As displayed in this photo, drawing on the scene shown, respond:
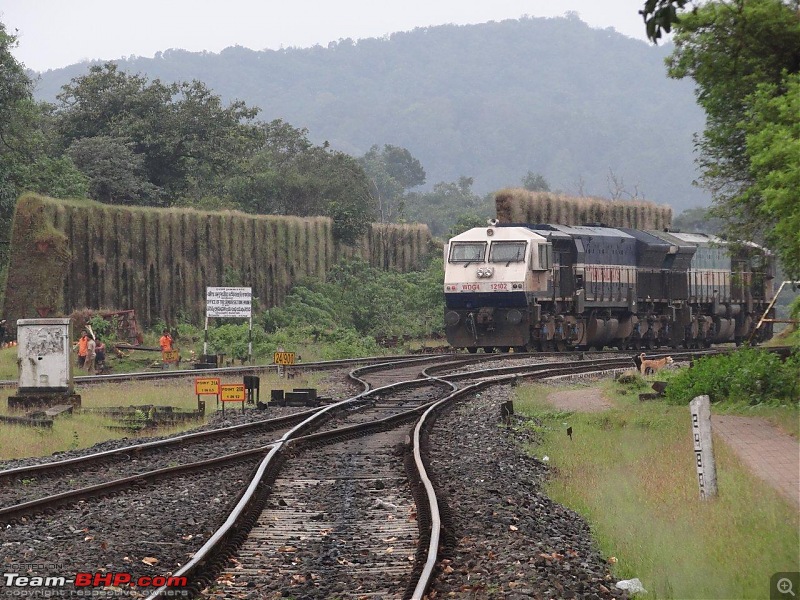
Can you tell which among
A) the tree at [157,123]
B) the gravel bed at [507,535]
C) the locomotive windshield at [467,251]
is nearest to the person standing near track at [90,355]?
the locomotive windshield at [467,251]

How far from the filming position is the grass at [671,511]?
775cm

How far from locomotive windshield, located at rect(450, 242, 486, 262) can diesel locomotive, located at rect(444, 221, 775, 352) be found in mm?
29

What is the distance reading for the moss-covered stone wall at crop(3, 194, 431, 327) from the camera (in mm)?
35438

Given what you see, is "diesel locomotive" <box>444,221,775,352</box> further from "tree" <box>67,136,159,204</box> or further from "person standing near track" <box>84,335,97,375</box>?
"tree" <box>67,136,159,204</box>

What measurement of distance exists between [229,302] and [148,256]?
8727mm

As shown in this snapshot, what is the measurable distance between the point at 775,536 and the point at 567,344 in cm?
2796

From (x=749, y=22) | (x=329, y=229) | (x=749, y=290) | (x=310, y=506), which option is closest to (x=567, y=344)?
(x=749, y=290)

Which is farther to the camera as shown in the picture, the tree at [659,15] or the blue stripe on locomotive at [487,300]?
the blue stripe on locomotive at [487,300]

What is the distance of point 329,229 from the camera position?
160ft

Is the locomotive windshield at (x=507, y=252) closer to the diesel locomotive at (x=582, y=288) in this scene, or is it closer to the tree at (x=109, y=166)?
the diesel locomotive at (x=582, y=288)

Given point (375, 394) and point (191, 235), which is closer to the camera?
point (375, 394)

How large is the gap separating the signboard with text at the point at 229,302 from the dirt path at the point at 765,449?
59.1ft

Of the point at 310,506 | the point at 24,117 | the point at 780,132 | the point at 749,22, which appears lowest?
the point at 310,506

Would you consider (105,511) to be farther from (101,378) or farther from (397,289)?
(397,289)
